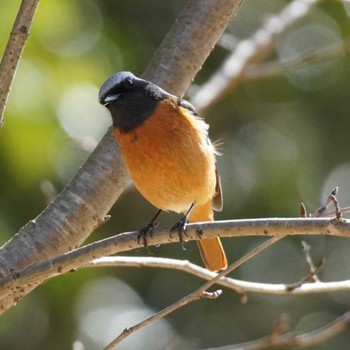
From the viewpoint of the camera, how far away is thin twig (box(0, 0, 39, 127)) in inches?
151

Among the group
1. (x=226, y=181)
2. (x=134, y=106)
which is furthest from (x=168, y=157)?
(x=226, y=181)

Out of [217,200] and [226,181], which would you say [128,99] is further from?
[226,181]

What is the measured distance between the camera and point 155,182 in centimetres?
509

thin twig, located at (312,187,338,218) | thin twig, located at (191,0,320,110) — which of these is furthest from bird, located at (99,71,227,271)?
thin twig, located at (191,0,320,110)

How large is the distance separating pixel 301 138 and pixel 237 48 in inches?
65.6

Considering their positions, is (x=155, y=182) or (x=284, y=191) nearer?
(x=155, y=182)

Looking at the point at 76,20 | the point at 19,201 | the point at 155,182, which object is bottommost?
the point at 155,182

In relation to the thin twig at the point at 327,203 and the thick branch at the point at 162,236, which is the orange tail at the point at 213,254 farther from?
the thin twig at the point at 327,203

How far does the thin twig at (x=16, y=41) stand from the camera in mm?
3846

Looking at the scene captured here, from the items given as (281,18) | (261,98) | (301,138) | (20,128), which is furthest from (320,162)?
(20,128)

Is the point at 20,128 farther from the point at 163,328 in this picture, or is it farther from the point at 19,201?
the point at 163,328

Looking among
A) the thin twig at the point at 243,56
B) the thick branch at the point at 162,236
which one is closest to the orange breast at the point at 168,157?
the thick branch at the point at 162,236

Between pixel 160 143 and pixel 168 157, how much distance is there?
85 mm

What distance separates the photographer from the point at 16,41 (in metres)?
3.87
